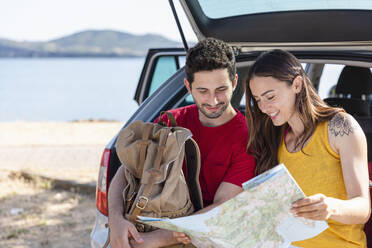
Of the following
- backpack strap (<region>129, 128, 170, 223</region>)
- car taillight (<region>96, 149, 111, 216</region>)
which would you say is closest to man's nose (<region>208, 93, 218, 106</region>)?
Answer: backpack strap (<region>129, 128, 170, 223</region>)

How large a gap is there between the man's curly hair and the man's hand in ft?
2.16

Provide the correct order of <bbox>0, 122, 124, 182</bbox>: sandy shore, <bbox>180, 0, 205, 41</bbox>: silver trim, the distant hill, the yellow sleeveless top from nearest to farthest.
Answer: the yellow sleeveless top, <bbox>180, 0, 205, 41</bbox>: silver trim, <bbox>0, 122, 124, 182</bbox>: sandy shore, the distant hill

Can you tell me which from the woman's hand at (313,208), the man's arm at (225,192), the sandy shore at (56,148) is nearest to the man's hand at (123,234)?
the man's arm at (225,192)

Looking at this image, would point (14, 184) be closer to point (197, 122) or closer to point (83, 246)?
point (83, 246)

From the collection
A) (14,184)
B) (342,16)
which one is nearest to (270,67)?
(342,16)

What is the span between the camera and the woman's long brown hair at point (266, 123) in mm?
1854

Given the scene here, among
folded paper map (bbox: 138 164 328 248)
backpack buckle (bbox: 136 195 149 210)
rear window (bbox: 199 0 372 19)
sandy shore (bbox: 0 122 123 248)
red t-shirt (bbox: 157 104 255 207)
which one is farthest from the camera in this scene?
sandy shore (bbox: 0 122 123 248)

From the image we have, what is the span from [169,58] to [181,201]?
8.73 ft

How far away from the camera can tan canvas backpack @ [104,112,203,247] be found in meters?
1.71

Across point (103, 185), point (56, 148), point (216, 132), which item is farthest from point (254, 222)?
point (56, 148)

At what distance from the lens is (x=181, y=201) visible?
68.2 inches

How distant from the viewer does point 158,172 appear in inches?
67.2

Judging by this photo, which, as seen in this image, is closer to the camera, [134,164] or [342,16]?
[134,164]

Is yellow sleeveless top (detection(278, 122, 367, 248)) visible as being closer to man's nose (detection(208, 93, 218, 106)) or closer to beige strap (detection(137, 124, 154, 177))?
man's nose (detection(208, 93, 218, 106))
